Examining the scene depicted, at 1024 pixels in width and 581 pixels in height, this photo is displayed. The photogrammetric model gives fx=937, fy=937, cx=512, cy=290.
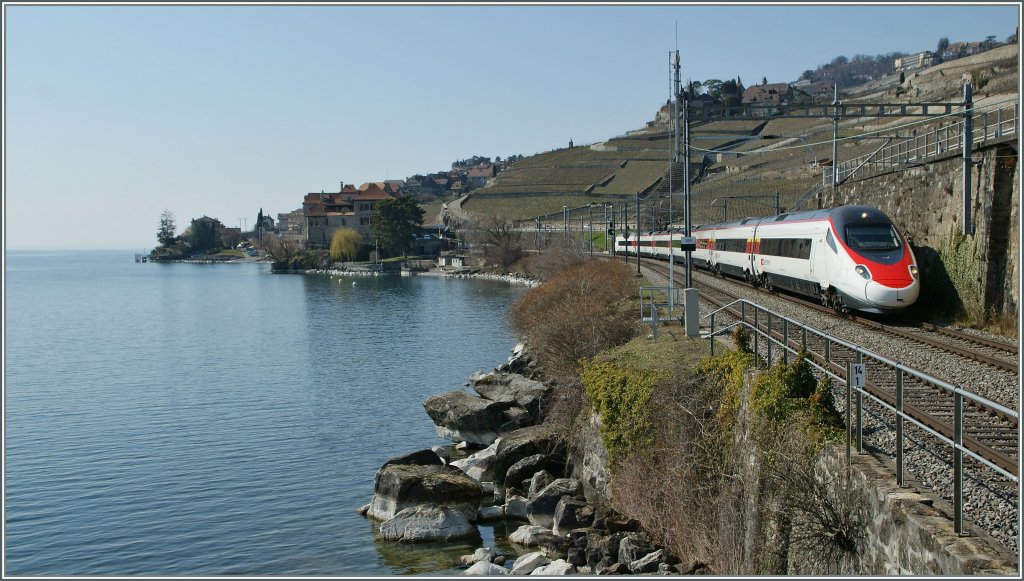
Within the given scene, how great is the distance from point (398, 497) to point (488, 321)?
42.3 meters

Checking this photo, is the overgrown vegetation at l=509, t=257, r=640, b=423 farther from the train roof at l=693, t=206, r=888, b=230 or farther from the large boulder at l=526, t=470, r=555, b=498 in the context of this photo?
the train roof at l=693, t=206, r=888, b=230

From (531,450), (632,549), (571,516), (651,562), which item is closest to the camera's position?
(651,562)

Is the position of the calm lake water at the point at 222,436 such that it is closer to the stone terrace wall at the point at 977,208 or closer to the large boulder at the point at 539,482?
the large boulder at the point at 539,482

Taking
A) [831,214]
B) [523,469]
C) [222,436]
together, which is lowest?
[222,436]

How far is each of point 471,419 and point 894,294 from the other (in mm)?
12223

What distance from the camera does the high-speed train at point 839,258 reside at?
74.6ft

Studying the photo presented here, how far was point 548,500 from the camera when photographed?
2017 centimetres

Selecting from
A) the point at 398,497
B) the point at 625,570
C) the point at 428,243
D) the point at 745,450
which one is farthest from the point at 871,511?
the point at 428,243

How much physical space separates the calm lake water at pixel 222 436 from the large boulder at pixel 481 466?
2.62m

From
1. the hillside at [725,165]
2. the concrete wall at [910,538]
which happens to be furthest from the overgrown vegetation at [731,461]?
the hillside at [725,165]

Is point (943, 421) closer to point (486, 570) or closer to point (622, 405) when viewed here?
point (622, 405)

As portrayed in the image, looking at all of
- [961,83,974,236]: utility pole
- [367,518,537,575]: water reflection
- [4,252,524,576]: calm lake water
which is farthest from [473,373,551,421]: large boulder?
[961,83,974,236]: utility pole

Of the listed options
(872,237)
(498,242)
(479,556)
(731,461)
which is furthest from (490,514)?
(498,242)

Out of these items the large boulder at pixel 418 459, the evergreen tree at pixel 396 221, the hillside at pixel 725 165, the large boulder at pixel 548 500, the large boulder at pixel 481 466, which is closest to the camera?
the large boulder at pixel 548 500
